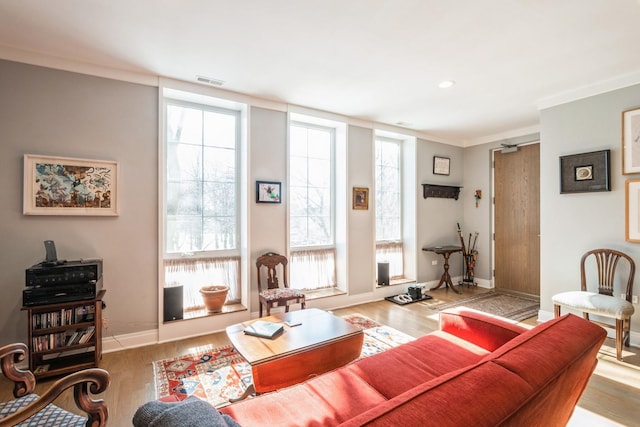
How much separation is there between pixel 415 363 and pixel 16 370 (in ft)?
6.86

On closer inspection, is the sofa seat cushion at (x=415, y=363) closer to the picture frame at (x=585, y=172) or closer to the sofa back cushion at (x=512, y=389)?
the sofa back cushion at (x=512, y=389)

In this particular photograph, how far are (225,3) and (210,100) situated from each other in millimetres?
1575

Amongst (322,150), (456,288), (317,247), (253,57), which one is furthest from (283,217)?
(456,288)

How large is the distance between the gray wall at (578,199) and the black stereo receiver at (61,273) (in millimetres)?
4862

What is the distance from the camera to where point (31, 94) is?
261cm

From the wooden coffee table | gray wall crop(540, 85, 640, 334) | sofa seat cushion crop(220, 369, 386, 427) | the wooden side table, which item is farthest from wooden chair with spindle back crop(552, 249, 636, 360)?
sofa seat cushion crop(220, 369, 386, 427)

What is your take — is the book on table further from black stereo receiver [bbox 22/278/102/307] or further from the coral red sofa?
black stereo receiver [bbox 22/278/102/307]

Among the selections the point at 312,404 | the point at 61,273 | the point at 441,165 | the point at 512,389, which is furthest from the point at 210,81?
the point at 441,165

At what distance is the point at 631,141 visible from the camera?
3.01 metres

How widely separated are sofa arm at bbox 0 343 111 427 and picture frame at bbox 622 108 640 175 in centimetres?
456

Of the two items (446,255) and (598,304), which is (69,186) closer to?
(598,304)

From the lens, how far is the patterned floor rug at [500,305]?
403cm

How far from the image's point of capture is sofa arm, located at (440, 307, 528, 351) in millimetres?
1849

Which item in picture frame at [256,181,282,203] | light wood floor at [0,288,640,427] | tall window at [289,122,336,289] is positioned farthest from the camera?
tall window at [289,122,336,289]
